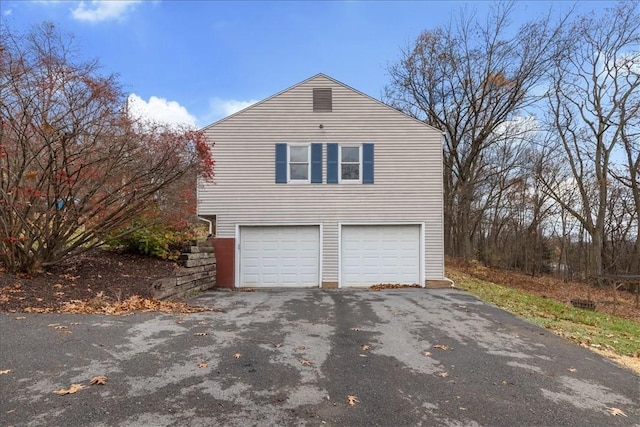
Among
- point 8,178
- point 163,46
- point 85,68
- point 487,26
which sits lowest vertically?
point 8,178

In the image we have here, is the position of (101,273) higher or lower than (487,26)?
lower

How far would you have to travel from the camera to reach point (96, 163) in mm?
7609

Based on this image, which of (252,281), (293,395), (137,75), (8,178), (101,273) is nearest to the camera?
(293,395)

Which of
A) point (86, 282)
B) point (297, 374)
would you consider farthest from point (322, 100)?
point (297, 374)

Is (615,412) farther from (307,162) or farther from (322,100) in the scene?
(322,100)

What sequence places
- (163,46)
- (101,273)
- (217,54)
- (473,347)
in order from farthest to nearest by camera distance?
(217,54) → (163,46) → (101,273) → (473,347)

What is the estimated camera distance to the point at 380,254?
1198cm

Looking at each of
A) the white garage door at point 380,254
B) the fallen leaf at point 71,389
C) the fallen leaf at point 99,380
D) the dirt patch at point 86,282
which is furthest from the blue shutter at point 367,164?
the fallen leaf at point 71,389

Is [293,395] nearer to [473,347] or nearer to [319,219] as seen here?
[473,347]

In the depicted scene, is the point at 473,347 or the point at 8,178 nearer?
the point at 473,347

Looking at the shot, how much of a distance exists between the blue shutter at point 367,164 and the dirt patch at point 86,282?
5.98 meters

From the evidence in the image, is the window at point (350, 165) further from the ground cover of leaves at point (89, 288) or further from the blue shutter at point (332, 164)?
the ground cover of leaves at point (89, 288)

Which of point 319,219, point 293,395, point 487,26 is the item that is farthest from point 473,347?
point 487,26

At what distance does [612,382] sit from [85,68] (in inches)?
370
